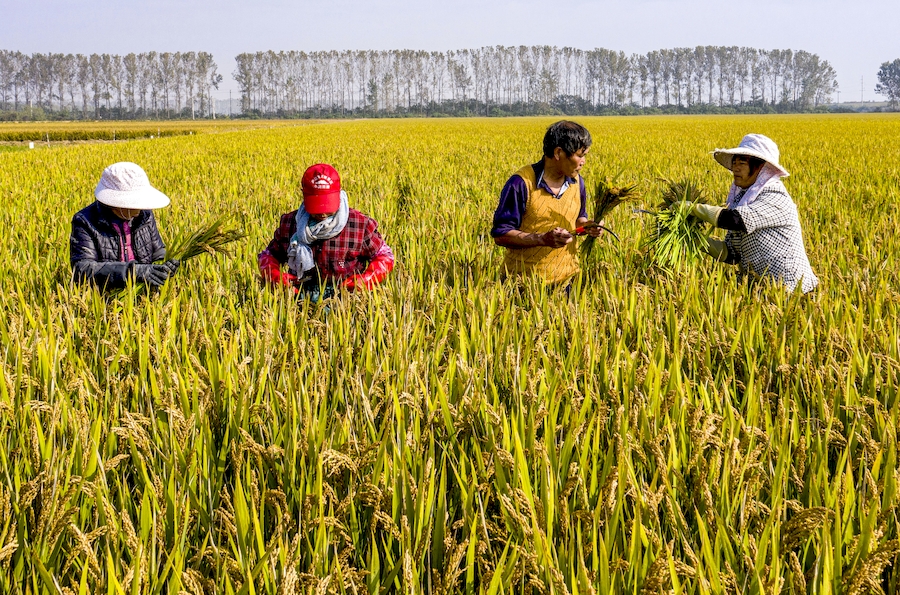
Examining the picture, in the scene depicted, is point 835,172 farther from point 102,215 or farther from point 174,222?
point 102,215

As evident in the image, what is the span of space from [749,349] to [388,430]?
145 cm

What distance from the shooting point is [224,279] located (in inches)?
159

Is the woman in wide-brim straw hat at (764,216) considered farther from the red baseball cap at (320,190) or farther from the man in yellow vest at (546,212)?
the red baseball cap at (320,190)

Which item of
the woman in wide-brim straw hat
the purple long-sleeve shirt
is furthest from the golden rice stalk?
the woman in wide-brim straw hat

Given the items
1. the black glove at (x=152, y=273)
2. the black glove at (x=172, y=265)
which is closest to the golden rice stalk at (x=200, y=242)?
the black glove at (x=172, y=265)

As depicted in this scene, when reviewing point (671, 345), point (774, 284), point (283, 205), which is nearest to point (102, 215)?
point (671, 345)

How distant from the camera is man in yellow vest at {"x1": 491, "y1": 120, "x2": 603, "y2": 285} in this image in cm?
352

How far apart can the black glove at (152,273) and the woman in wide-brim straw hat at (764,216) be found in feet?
8.37

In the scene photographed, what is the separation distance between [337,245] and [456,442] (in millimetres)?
1627

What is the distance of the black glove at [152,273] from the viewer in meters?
3.17

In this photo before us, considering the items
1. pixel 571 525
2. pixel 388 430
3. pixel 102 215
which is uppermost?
pixel 102 215

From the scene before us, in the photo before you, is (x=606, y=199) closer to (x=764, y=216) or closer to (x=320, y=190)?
(x=764, y=216)

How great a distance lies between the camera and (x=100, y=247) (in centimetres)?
334

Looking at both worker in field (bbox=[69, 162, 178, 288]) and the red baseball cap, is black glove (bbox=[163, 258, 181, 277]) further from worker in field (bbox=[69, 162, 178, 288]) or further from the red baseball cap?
the red baseball cap
